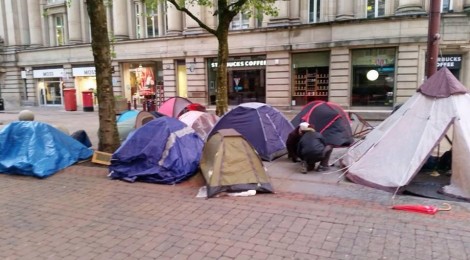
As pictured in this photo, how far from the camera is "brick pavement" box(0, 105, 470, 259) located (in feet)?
14.6

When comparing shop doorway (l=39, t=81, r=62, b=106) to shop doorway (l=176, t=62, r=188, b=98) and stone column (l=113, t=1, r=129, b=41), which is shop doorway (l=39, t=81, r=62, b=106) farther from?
shop doorway (l=176, t=62, r=188, b=98)

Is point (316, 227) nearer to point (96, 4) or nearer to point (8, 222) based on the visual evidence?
point (8, 222)

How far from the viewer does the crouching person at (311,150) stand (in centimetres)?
776

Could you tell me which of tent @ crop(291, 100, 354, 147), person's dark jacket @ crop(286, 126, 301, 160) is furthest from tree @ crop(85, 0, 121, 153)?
tent @ crop(291, 100, 354, 147)

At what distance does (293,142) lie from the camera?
28.7ft

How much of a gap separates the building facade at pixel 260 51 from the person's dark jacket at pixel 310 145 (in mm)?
8955

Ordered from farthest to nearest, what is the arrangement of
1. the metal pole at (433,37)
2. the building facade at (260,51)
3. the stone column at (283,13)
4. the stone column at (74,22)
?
the stone column at (74,22)
the stone column at (283,13)
the building facade at (260,51)
the metal pole at (433,37)

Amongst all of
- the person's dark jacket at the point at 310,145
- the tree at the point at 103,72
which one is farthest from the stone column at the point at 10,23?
the person's dark jacket at the point at 310,145

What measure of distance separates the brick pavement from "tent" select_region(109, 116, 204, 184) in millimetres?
336

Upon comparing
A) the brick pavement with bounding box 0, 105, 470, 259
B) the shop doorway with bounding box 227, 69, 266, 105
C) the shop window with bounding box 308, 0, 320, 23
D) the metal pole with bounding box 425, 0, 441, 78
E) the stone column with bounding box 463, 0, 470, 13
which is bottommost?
the brick pavement with bounding box 0, 105, 470, 259

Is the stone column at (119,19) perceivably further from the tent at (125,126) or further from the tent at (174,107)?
the tent at (125,126)

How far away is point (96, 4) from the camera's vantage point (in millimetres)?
8914

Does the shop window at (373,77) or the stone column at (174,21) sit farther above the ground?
the stone column at (174,21)

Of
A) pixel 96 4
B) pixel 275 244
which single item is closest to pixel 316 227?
pixel 275 244
